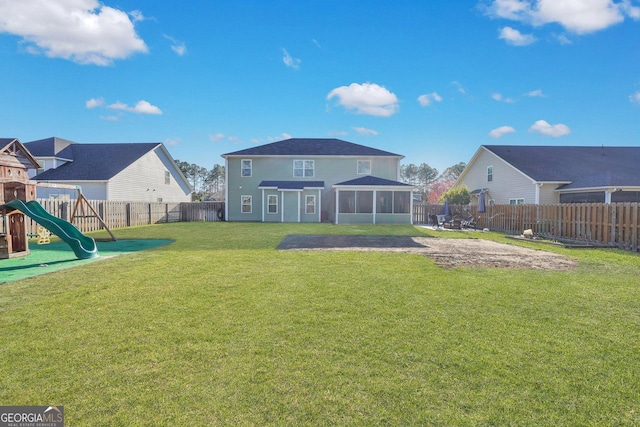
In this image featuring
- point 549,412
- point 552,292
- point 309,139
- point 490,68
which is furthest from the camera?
point 309,139

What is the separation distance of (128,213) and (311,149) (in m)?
14.9

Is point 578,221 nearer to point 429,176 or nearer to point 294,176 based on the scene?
point 294,176

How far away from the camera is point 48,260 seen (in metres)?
8.27

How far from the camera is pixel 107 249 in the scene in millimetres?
10500

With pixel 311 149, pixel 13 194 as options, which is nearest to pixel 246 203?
pixel 311 149

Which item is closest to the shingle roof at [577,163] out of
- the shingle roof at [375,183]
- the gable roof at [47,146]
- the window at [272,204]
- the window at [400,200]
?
the window at [400,200]

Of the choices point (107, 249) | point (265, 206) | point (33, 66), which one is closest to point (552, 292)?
point (107, 249)

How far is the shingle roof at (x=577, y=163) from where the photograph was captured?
2005 centimetres

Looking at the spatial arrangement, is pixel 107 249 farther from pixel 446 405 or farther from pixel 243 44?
pixel 243 44

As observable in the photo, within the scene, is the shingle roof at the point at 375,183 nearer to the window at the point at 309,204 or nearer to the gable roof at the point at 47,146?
the window at the point at 309,204

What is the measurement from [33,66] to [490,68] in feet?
97.4

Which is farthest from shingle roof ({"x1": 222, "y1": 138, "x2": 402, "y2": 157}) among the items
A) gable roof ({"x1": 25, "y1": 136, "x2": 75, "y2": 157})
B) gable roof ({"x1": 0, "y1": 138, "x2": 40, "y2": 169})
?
gable roof ({"x1": 0, "y1": 138, "x2": 40, "y2": 169})

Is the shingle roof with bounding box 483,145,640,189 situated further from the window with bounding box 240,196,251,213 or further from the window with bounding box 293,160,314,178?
the window with bounding box 240,196,251,213

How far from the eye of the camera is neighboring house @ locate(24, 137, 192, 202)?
79.7ft
